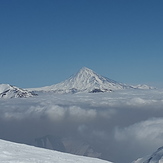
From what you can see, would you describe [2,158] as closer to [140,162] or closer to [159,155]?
[159,155]

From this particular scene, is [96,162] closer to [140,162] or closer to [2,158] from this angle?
[2,158]

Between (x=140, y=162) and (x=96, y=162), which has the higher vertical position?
(x=96, y=162)

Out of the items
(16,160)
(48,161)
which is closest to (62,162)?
(48,161)

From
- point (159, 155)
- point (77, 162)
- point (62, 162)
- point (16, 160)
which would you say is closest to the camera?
point (16, 160)

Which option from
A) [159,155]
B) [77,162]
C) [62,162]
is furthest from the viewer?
[159,155]

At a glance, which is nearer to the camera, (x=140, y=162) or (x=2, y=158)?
(x=2, y=158)

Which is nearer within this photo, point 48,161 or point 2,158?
point 2,158

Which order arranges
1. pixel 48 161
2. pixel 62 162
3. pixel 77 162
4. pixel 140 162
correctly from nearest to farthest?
1. pixel 48 161
2. pixel 62 162
3. pixel 77 162
4. pixel 140 162

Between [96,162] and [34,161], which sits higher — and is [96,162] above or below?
below

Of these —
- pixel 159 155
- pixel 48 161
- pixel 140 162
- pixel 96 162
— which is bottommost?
pixel 140 162
